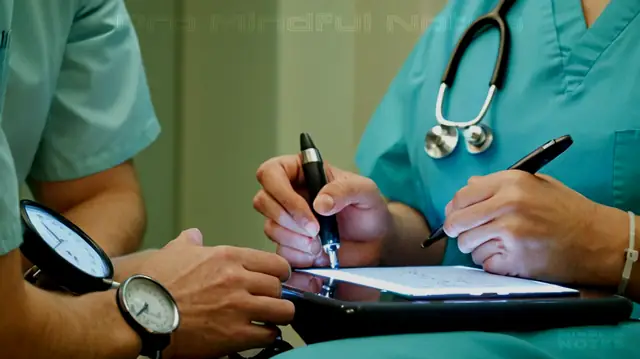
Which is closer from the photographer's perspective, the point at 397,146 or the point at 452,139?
the point at 452,139

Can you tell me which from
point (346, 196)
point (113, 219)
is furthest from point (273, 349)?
point (113, 219)

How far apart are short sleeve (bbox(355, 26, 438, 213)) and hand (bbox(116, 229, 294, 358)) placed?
0.31 metres

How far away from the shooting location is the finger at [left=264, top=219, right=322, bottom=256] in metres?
0.69

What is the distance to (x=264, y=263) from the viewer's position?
570 mm

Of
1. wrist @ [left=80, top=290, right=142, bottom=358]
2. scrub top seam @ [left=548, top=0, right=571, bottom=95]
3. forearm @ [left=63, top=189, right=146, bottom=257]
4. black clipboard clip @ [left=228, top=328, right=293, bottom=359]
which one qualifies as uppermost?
scrub top seam @ [left=548, top=0, right=571, bottom=95]

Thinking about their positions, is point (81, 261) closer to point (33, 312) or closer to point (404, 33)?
point (33, 312)

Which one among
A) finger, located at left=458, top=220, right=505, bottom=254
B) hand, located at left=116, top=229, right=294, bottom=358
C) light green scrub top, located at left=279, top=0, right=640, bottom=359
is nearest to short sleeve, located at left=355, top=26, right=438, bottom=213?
light green scrub top, located at left=279, top=0, right=640, bottom=359

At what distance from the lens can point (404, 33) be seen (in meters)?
1.04

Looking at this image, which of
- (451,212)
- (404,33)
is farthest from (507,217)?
(404,33)

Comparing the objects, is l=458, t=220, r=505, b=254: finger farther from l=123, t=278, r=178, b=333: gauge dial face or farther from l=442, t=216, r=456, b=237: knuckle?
l=123, t=278, r=178, b=333: gauge dial face

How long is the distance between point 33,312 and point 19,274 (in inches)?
1.1

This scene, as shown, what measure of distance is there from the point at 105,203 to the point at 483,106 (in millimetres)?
521

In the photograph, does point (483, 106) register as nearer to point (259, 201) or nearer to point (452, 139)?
point (452, 139)

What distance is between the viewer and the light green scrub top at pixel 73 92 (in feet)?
2.67
